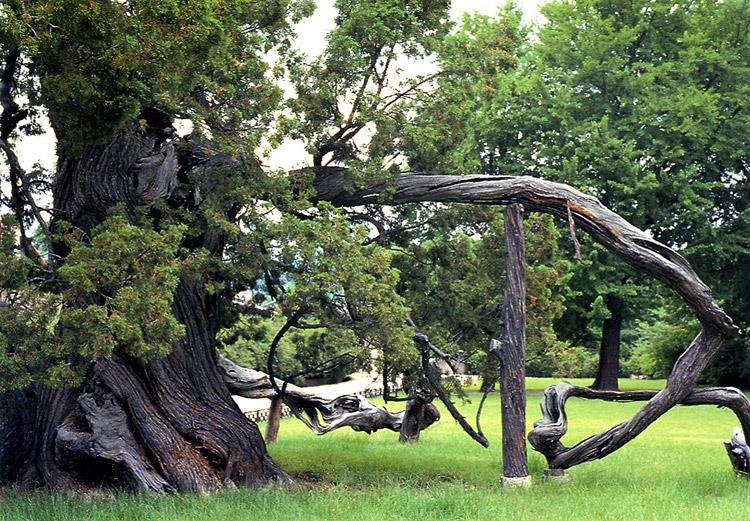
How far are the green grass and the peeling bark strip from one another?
22.5 inches

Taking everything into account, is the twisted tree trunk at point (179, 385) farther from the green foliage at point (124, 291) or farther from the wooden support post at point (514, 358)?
the green foliage at point (124, 291)

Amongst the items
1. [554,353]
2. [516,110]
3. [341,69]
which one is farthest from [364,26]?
[516,110]

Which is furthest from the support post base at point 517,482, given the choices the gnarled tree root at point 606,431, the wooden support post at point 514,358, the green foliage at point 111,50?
the green foliage at point 111,50

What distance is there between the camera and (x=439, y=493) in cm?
876

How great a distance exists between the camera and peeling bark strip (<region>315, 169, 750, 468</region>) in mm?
9578

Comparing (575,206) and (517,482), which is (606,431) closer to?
(517,482)

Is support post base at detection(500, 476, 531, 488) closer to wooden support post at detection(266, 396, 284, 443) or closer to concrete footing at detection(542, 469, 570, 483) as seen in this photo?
concrete footing at detection(542, 469, 570, 483)

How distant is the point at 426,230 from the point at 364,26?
10.3 ft

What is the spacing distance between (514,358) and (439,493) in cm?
173

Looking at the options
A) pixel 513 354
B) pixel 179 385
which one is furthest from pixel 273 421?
pixel 513 354

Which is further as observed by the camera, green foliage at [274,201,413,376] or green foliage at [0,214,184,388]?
green foliage at [274,201,413,376]

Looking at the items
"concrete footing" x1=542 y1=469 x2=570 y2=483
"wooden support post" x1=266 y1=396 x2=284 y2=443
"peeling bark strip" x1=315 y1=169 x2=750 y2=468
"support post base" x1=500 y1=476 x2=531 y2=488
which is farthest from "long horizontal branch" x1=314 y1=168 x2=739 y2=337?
"wooden support post" x1=266 y1=396 x2=284 y2=443

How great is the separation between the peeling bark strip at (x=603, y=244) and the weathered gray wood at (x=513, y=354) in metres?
0.35

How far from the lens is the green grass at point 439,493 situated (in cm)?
786
